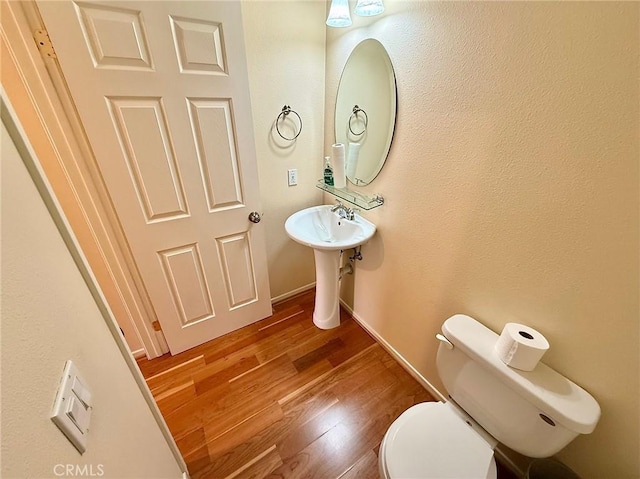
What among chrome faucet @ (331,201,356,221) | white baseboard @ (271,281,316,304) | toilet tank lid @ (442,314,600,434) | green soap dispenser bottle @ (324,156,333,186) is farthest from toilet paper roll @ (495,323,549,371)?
white baseboard @ (271,281,316,304)

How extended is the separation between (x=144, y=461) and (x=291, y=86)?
1.76 m

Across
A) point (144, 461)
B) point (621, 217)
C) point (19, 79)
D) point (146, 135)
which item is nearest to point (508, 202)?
point (621, 217)

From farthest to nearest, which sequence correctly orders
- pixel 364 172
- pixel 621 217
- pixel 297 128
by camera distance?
pixel 297 128 → pixel 364 172 → pixel 621 217

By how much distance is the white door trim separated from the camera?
3.02 feet

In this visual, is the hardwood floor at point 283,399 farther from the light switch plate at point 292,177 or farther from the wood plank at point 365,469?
the light switch plate at point 292,177

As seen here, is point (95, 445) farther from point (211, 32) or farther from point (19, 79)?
point (211, 32)

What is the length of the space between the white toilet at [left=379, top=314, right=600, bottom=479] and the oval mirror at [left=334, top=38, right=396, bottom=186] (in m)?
0.92

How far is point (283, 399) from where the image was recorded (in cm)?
144

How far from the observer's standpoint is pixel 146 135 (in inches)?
46.5

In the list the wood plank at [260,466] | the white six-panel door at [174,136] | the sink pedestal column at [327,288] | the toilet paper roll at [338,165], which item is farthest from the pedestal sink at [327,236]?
the wood plank at [260,466]

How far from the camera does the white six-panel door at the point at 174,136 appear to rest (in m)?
1.01

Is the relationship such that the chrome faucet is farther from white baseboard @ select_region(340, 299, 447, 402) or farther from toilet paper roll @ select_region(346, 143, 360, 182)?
white baseboard @ select_region(340, 299, 447, 402)

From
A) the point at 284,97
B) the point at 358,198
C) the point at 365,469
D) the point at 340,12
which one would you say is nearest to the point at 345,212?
the point at 358,198

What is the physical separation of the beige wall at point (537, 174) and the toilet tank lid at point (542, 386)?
0.06 meters
